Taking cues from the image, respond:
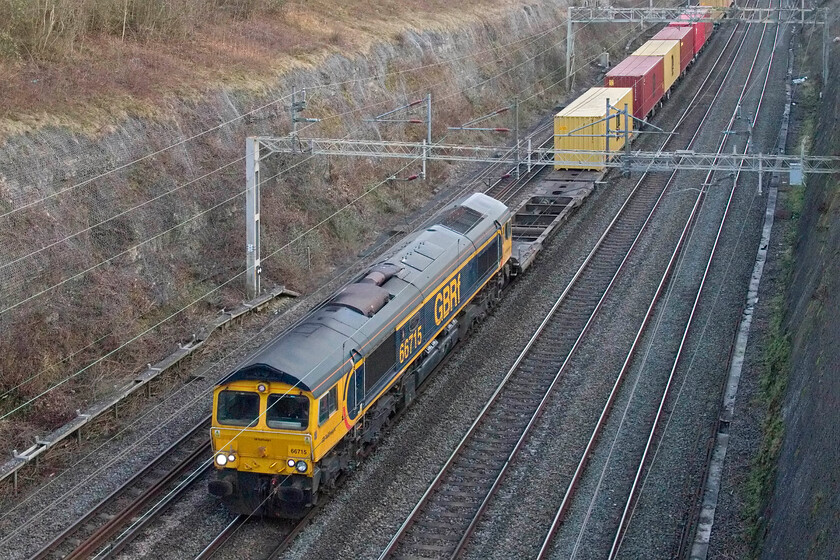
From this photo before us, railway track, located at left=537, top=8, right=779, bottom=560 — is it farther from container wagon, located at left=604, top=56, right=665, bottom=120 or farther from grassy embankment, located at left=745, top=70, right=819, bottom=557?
container wagon, located at left=604, top=56, right=665, bottom=120

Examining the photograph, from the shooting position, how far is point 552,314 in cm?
2542

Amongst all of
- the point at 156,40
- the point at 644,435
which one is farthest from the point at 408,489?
the point at 156,40

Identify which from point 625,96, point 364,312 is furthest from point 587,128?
point 364,312

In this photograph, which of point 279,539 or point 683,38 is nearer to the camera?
point 279,539

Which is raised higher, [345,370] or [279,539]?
[345,370]

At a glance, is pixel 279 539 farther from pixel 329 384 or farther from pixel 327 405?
pixel 329 384

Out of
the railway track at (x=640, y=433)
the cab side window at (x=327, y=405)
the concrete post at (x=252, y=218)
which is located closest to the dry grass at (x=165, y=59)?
the concrete post at (x=252, y=218)

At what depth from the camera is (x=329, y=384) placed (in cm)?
1589

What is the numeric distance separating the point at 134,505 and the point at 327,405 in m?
4.00

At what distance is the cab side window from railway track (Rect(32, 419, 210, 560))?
316 centimetres

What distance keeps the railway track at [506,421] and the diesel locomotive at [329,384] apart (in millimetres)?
1611

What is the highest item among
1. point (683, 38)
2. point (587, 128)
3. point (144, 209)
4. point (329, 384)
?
point (683, 38)

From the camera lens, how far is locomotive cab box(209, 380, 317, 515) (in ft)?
51.0

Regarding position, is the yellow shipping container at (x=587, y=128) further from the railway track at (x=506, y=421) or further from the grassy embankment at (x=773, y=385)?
the grassy embankment at (x=773, y=385)
